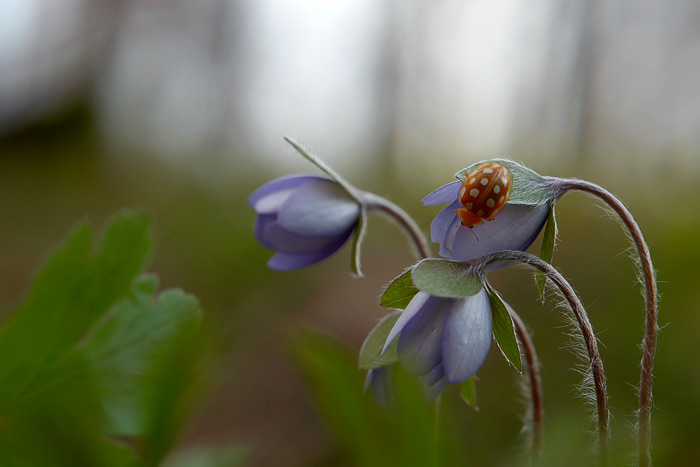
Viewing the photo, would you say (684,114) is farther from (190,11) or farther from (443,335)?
(190,11)

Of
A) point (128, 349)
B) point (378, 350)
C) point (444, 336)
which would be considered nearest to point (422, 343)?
point (444, 336)

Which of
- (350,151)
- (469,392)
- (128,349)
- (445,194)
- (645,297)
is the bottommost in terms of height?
(350,151)

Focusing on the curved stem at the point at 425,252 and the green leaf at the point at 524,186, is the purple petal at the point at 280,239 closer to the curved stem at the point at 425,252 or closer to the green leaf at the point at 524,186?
the curved stem at the point at 425,252

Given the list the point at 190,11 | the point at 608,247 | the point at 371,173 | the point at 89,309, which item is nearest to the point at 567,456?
the point at 89,309

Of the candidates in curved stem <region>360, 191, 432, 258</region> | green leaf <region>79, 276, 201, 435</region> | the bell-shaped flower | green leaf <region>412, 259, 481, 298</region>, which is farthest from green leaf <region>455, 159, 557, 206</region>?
green leaf <region>79, 276, 201, 435</region>

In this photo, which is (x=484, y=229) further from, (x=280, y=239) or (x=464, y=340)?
(x=280, y=239)
